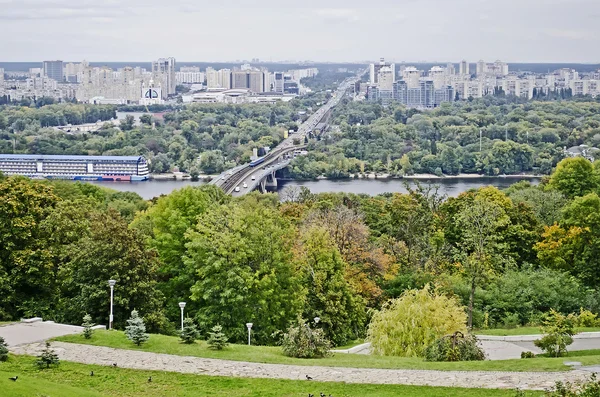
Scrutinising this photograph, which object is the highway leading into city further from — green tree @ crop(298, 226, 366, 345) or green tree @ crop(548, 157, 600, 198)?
green tree @ crop(298, 226, 366, 345)

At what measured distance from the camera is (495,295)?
1313 cm

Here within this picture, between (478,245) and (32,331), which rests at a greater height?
(478,245)

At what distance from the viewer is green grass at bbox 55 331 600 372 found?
24.1 feet

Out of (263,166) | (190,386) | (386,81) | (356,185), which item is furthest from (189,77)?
(190,386)

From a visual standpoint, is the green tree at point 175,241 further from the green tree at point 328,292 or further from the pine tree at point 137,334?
the pine tree at point 137,334

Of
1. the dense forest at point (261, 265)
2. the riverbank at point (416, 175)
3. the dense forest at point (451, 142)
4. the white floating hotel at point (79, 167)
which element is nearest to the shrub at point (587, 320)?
the dense forest at point (261, 265)

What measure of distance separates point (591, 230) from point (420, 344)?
21.3 ft

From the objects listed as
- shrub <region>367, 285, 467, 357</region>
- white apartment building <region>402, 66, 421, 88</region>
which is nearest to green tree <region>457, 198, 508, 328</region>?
shrub <region>367, 285, 467, 357</region>

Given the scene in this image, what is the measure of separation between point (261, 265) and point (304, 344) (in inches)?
123

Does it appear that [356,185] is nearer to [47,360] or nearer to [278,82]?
[47,360]

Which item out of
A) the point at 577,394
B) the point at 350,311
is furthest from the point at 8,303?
the point at 577,394

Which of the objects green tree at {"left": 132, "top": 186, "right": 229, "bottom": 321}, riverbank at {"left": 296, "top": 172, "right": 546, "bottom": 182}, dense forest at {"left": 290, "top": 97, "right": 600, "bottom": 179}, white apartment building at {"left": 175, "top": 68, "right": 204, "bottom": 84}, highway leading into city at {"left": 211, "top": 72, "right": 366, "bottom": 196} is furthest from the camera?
white apartment building at {"left": 175, "top": 68, "right": 204, "bottom": 84}

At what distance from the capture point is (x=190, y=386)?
682 cm

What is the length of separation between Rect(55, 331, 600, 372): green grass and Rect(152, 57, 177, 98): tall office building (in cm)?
10201
